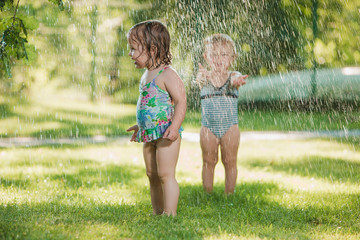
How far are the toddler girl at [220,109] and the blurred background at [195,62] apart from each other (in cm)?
670

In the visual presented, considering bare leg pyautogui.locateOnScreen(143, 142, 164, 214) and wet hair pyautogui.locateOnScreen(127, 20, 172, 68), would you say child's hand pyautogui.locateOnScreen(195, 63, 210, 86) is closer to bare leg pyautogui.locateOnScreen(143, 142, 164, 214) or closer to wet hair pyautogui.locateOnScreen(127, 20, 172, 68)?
wet hair pyautogui.locateOnScreen(127, 20, 172, 68)

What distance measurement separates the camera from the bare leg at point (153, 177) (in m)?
3.63

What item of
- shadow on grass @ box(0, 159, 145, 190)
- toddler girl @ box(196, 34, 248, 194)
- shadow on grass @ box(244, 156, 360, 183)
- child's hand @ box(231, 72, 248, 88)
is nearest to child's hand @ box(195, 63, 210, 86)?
toddler girl @ box(196, 34, 248, 194)

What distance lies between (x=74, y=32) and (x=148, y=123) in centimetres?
1874

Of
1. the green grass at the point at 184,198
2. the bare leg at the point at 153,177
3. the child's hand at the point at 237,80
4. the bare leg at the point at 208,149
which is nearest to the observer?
the green grass at the point at 184,198

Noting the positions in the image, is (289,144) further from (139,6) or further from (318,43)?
(139,6)

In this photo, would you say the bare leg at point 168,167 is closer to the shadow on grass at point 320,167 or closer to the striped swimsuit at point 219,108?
the striped swimsuit at point 219,108

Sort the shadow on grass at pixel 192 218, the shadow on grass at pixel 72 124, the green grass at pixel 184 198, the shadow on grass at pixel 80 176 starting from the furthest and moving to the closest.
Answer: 1. the shadow on grass at pixel 72 124
2. the shadow on grass at pixel 80 176
3. the green grass at pixel 184 198
4. the shadow on grass at pixel 192 218

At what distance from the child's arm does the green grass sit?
676 millimetres

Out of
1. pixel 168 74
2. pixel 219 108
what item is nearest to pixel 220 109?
pixel 219 108

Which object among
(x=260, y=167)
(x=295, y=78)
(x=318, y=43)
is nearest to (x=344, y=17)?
(x=318, y=43)

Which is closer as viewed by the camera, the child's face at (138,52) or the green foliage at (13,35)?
the green foliage at (13,35)

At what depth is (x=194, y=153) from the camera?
308 inches

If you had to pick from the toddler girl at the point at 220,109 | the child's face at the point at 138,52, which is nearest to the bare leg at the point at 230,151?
the toddler girl at the point at 220,109
